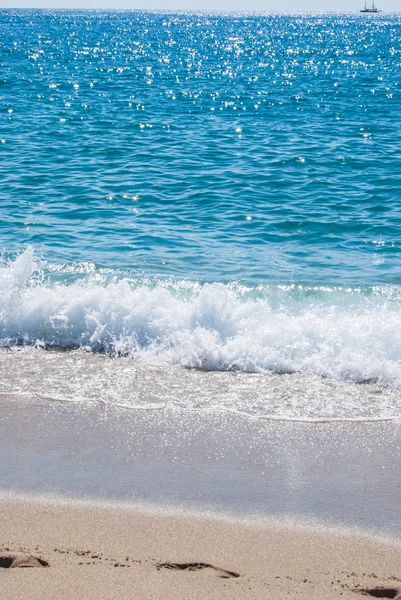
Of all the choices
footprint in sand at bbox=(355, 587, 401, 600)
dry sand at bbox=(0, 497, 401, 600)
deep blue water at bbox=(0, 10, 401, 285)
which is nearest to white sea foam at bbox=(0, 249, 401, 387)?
deep blue water at bbox=(0, 10, 401, 285)

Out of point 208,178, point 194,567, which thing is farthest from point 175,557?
point 208,178

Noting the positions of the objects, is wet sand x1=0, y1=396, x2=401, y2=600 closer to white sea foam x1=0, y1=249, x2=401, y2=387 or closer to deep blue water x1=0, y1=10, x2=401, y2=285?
white sea foam x1=0, y1=249, x2=401, y2=387

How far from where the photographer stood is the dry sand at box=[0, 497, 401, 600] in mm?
4031

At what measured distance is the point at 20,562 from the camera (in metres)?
4.20

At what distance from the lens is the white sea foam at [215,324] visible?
731cm

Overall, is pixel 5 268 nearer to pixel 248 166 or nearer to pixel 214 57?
pixel 248 166

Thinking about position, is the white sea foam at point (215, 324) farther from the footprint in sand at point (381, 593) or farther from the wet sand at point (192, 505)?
the footprint in sand at point (381, 593)

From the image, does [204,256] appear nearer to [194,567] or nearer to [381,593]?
[194,567]

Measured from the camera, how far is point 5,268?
9180 millimetres

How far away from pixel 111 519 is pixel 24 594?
828 mm

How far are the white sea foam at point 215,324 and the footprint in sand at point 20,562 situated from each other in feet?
10.7

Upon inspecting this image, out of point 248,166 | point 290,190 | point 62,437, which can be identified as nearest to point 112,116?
point 248,166

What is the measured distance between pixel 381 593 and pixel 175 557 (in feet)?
3.86

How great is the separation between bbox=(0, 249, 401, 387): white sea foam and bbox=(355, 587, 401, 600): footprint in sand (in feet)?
9.69
